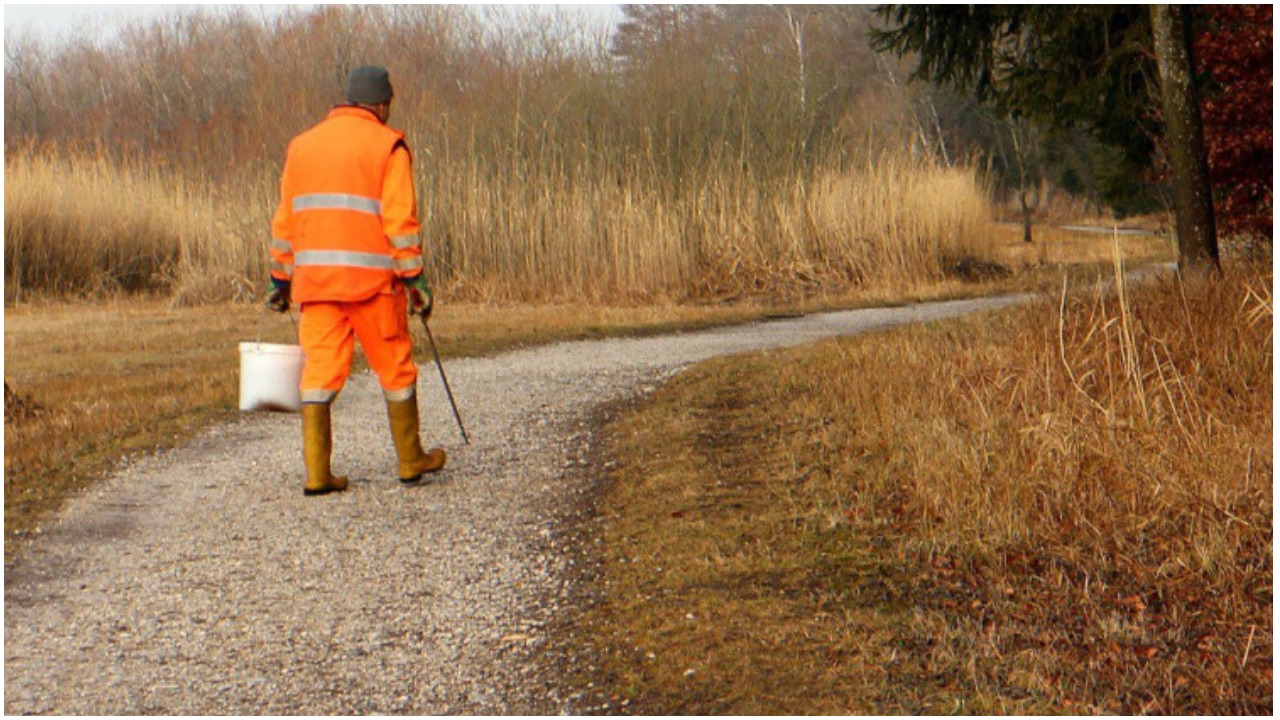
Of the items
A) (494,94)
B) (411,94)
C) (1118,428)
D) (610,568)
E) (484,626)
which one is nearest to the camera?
(484,626)

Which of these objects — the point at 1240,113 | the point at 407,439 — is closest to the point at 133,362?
the point at 407,439

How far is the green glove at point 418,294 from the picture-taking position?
7.18 metres

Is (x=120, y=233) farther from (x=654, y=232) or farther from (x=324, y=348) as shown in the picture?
(x=324, y=348)

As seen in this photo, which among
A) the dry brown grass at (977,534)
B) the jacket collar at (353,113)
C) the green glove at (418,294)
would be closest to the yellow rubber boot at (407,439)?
the green glove at (418,294)

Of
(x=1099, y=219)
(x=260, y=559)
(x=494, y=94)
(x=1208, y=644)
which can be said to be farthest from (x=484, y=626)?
(x=1099, y=219)

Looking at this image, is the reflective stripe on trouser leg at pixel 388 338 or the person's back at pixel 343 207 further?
the reflective stripe on trouser leg at pixel 388 338

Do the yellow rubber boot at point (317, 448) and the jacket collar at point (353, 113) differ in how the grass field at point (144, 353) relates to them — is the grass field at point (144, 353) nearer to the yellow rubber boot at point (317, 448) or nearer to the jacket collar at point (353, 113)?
the yellow rubber boot at point (317, 448)

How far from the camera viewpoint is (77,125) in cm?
2759

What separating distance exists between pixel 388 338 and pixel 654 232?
1058 cm

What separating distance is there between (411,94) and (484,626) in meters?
15.8

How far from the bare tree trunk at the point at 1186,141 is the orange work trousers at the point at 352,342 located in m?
5.71

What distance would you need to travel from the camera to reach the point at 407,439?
747 centimetres

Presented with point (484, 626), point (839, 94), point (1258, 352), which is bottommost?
point (484, 626)

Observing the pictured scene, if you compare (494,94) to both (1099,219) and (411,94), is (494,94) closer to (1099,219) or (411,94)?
(411,94)
